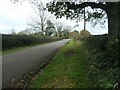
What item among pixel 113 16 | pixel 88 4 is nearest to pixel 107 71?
pixel 113 16

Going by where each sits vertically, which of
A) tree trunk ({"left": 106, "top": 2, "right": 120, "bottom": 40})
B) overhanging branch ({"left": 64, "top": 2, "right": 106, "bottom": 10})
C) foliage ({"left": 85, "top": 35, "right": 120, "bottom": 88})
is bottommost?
foliage ({"left": 85, "top": 35, "right": 120, "bottom": 88})

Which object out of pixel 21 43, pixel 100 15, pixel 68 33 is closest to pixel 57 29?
pixel 68 33

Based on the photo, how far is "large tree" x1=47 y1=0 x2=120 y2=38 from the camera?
18094 millimetres

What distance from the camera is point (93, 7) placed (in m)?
19.8

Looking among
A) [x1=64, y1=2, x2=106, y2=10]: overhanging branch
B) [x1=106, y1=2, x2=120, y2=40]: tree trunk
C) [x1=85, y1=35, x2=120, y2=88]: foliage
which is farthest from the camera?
[x1=64, y1=2, x2=106, y2=10]: overhanging branch

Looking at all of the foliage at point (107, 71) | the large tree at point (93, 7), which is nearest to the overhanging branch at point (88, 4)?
the large tree at point (93, 7)

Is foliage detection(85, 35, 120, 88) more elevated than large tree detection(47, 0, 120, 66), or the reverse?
large tree detection(47, 0, 120, 66)

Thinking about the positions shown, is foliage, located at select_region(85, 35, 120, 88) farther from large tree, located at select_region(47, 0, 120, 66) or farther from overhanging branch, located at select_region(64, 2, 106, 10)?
overhanging branch, located at select_region(64, 2, 106, 10)

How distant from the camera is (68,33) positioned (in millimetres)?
152125

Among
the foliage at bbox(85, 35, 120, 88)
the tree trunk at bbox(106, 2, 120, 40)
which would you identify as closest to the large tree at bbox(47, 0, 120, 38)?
the tree trunk at bbox(106, 2, 120, 40)

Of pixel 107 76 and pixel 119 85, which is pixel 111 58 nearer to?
pixel 107 76

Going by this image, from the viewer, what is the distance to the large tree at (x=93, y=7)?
18.1 meters

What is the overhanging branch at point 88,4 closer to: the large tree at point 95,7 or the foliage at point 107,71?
the large tree at point 95,7

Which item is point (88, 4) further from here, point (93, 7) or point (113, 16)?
point (113, 16)
